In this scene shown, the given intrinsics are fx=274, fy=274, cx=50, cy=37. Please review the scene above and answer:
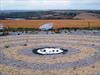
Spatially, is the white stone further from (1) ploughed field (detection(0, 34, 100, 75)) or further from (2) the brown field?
(2) the brown field

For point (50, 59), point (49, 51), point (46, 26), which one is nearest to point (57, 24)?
point (46, 26)

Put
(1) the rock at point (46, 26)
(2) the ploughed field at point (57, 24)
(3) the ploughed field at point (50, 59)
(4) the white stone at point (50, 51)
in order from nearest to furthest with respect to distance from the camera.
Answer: (3) the ploughed field at point (50, 59) → (4) the white stone at point (50, 51) → (1) the rock at point (46, 26) → (2) the ploughed field at point (57, 24)

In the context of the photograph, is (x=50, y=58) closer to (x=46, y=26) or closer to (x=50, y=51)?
(x=50, y=51)

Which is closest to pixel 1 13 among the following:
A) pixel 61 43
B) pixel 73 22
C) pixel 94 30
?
pixel 73 22


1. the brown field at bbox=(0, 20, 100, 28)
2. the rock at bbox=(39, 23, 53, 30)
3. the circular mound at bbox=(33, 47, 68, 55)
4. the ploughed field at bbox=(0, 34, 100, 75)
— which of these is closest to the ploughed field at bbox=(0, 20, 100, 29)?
the brown field at bbox=(0, 20, 100, 28)

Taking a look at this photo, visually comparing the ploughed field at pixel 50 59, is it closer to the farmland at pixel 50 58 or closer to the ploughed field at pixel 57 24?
the farmland at pixel 50 58

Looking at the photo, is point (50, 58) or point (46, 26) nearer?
point (50, 58)

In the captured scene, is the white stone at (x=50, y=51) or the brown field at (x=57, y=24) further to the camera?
the brown field at (x=57, y=24)

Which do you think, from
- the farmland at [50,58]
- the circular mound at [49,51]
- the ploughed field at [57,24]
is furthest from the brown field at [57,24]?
the circular mound at [49,51]

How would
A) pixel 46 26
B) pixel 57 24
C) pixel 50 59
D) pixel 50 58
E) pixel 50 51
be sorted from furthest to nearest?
1. pixel 57 24
2. pixel 46 26
3. pixel 50 51
4. pixel 50 58
5. pixel 50 59
